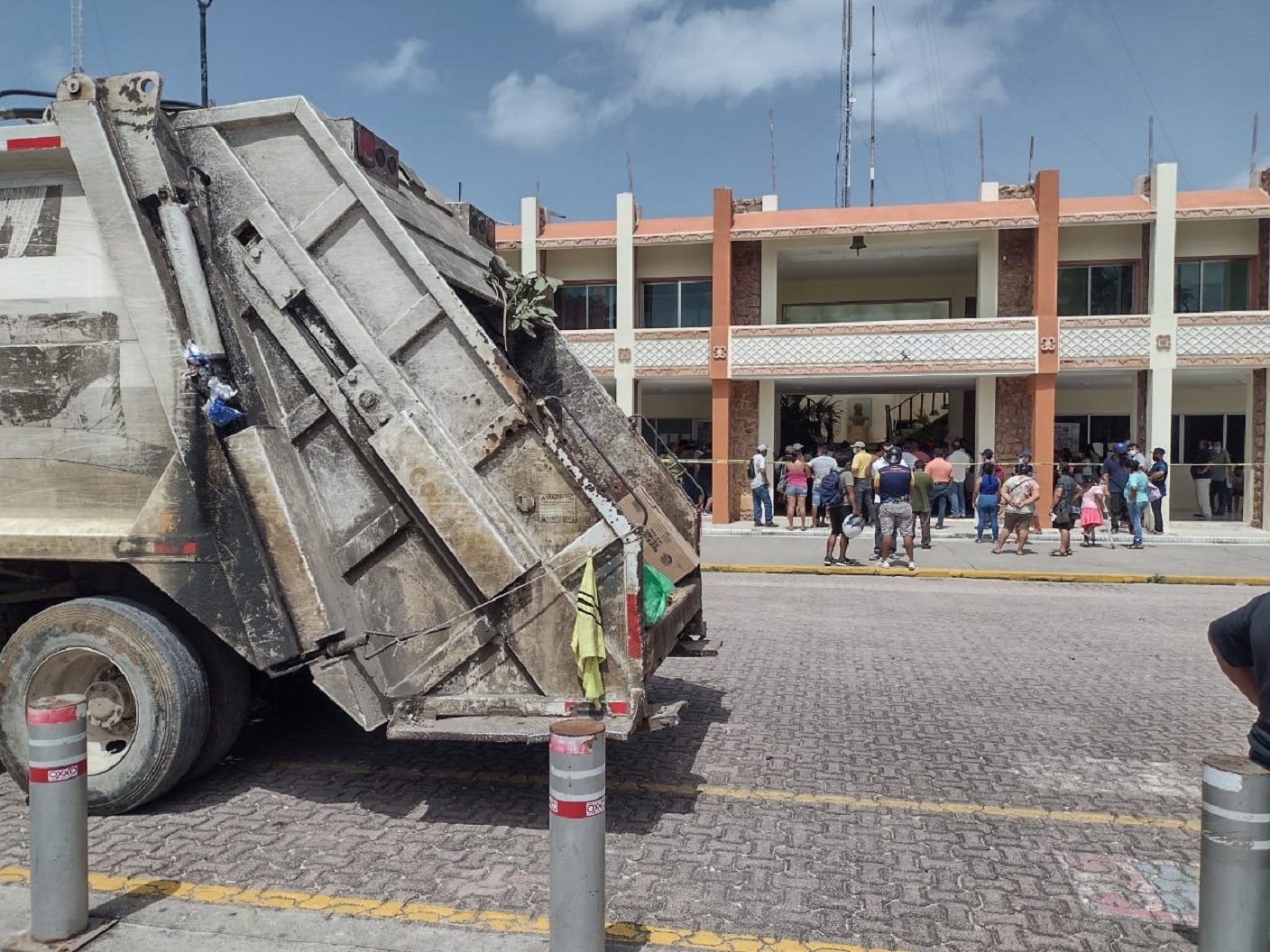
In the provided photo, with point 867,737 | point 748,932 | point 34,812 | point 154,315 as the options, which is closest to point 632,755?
point 867,737

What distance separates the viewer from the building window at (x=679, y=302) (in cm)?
2181

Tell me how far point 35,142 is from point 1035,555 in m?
14.2

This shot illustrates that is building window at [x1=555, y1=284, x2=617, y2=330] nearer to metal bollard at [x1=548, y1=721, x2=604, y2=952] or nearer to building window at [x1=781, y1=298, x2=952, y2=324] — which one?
building window at [x1=781, y1=298, x2=952, y2=324]

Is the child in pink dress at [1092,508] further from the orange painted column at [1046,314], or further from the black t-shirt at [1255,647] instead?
the black t-shirt at [1255,647]

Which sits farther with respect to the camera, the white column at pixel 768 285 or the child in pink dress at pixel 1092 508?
the white column at pixel 768 285

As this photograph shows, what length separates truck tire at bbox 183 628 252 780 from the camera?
4.14m

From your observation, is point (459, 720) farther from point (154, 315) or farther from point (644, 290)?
point (644, 290)

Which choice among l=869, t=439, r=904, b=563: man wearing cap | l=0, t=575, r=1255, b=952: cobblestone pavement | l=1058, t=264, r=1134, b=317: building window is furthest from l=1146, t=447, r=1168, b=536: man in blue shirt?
l=0, t=575, r=1255, b=952: cobblestone pavement

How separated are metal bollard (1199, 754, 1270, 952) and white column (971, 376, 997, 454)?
61.7 feet

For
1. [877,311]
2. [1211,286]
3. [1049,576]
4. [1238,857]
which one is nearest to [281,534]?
[1238,857]

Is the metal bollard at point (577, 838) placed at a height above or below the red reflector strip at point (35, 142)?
below

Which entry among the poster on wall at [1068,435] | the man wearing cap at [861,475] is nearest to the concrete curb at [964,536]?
the man wearing cap at [861,475]

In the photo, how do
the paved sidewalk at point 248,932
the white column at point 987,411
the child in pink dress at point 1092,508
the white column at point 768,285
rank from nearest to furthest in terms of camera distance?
the paved sidewalk at point 248,932, the child in pink dress at point 1092,508, the white column at point 987,411, the white column at point 768,285

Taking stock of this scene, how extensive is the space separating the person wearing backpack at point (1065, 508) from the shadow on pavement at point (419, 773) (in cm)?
1060
